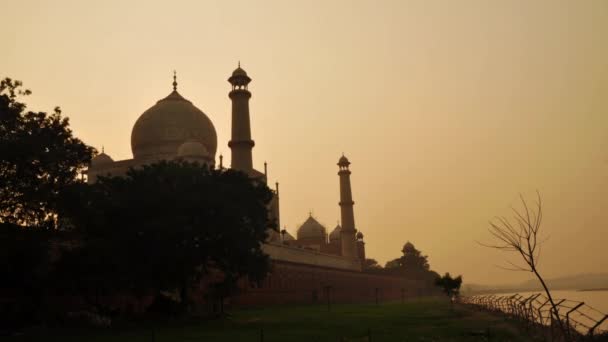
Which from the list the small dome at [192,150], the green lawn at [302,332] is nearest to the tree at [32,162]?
the green lawn at [302,332]

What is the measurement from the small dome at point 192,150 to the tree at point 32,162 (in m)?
15.3

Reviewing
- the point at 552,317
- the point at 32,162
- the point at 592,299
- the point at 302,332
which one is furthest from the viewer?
the point at 592,299

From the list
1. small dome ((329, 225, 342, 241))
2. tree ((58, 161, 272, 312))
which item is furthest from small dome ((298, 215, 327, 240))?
tree ((58, 161, 272, 312))

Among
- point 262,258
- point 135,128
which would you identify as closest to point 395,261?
point 135,128

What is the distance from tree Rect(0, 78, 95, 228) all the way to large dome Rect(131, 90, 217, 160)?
61.5 ft

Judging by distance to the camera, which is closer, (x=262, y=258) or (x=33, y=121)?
(x=33, y=121)

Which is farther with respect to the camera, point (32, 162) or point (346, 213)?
point (346, 213)

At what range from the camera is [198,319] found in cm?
2409

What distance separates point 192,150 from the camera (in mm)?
38219

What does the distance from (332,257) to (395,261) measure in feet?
130

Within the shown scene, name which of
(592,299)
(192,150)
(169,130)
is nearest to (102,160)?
(169,130)

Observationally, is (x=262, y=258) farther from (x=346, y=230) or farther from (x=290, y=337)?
(x=346, y=230)

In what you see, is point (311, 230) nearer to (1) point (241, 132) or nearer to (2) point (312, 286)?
(2) point (312, 286)

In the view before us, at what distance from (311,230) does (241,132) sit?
2915 centimetres
